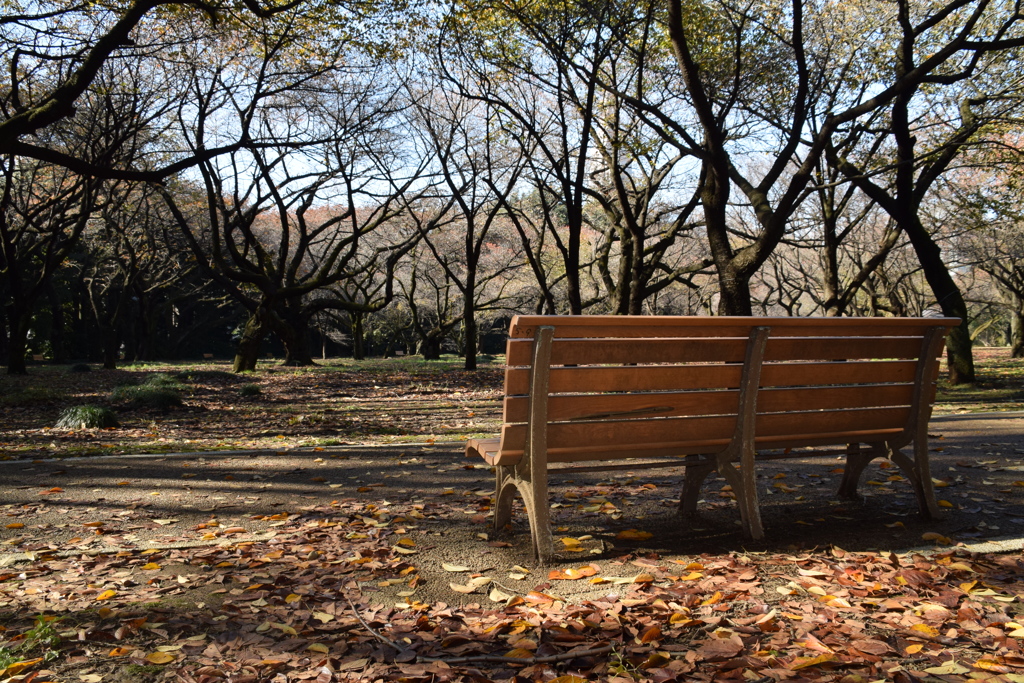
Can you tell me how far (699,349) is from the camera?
3.17m

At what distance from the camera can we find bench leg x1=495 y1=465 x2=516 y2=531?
3.37 metres

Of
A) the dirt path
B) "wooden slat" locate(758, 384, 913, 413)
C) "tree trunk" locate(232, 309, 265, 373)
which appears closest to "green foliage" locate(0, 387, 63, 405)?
the dirt path

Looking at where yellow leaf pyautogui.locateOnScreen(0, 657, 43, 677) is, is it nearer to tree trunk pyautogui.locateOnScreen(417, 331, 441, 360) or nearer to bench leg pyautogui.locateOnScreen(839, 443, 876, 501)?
bench leg pyautogui.locateOnScreen(839, 443, 876, 501)

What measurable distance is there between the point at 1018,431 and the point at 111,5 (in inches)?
459

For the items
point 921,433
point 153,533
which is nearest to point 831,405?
point 921,433

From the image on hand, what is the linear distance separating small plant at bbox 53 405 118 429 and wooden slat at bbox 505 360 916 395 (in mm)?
6845

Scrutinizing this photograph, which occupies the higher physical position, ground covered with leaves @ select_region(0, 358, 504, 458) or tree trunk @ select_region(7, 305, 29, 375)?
tree trunk @ select_region(7, 305, 29, 375)

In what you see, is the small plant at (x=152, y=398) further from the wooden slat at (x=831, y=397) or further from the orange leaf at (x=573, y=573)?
the wooden slat at (x=831, y=397)

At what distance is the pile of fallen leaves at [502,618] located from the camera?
2.15 meters

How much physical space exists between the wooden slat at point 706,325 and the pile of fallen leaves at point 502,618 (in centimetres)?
97

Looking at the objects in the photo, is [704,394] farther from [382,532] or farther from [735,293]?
[735,293]

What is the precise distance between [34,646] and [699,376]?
2.62 m

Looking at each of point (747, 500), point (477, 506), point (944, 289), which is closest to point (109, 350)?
point (477, 506)

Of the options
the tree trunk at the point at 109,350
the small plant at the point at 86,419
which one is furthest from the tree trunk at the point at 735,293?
the tree trunk at the point at 109,350
